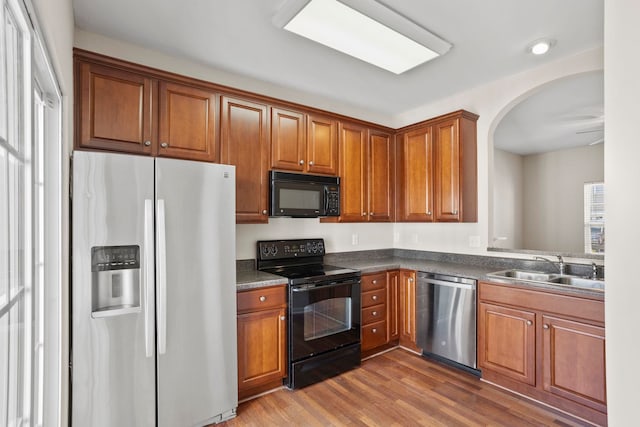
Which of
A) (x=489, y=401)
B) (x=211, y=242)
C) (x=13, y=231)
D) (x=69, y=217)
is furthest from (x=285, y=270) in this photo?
(x=13, y=231)

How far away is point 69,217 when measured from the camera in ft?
5.70

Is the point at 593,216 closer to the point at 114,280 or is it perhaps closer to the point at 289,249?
the point at 289,249

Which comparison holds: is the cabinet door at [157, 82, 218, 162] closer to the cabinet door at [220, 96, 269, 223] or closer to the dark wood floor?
the cabinet door at [220, 96, 269, 223]

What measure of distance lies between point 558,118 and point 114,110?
16.4ft

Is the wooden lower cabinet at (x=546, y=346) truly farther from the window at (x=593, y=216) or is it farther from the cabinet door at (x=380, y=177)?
the window at (x=593, y=216)

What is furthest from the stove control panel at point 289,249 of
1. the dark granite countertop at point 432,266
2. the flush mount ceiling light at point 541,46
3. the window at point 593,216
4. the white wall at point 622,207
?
the window at point 593,216

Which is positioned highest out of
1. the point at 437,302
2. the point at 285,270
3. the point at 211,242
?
the point at 211,242

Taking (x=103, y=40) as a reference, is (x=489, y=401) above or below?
below

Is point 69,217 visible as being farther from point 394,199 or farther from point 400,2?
point 394,199

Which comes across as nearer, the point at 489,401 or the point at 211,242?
the point at 211,242

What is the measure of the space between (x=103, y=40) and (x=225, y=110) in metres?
0.92

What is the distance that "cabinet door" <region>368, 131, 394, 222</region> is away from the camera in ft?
11.8

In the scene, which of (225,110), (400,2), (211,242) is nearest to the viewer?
(400,2)

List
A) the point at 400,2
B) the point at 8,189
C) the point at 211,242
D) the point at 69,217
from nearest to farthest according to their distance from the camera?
the point at 8,189 → the point at 69,217 → the point at 400,2 → the point at 211,242
